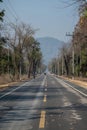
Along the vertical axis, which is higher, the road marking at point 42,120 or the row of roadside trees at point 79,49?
the row of roadside trees at point 79,49

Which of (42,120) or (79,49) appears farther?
(79,49)

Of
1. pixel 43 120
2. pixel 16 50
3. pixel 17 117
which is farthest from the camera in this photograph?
pixel 16 50

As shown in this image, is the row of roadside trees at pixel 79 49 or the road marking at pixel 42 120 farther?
the row of roadside trees at pixel 79 49

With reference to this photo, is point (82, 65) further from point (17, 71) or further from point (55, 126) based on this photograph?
point (55, 126)

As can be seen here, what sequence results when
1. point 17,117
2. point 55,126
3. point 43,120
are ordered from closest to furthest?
point 55,126 → point 43,120 → point 17,117

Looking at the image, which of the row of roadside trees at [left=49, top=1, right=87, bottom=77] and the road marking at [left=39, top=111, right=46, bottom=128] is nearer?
the road marking at [left=39, top=111, right=46, bottom=128]

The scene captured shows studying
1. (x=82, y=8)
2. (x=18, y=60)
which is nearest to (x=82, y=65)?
(x=18, y=60)

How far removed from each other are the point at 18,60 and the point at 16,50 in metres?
3.33

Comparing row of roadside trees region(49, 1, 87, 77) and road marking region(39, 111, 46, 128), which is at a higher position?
row of roadside trees region(49, 1, 87, 77)

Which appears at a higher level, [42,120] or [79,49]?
[79,49]

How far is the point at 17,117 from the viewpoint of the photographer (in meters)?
15.7

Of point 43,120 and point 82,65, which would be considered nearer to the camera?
point 43,120

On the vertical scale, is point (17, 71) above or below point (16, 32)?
below

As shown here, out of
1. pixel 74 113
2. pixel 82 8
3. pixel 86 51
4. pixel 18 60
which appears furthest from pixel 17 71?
pixel 74 113
